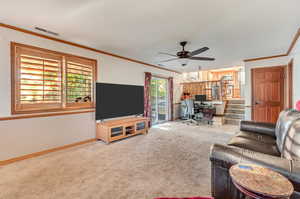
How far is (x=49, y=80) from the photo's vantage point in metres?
3.05

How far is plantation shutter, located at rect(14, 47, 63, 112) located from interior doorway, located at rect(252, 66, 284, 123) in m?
5.71

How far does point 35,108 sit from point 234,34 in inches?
168

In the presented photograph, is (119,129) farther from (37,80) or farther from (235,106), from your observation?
(235,106)

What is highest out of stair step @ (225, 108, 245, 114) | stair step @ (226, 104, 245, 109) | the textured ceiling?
the textured ceiling

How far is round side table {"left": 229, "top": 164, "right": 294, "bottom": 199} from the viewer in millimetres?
921

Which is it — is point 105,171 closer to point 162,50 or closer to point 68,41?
point 68,41

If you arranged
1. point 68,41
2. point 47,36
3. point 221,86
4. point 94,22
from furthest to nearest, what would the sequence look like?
point 221,86 < point 68,41 < point 47,36 < point 94,22

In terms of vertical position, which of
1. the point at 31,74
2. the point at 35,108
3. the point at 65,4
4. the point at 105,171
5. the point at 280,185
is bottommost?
the point at 105,171

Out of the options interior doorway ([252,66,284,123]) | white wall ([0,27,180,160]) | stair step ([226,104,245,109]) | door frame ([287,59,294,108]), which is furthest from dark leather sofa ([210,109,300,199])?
stair step ([226,104,245,109])

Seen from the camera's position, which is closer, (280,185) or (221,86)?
(280,185)

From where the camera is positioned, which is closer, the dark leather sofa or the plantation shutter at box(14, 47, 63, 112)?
the dark leather sofa

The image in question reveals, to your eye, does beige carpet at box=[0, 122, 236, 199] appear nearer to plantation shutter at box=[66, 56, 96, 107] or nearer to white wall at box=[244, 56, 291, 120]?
plantation shutter at box=[66, 56, 96, 107]

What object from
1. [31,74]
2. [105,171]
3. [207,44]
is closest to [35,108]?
[31,74]

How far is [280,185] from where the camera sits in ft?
3.20
